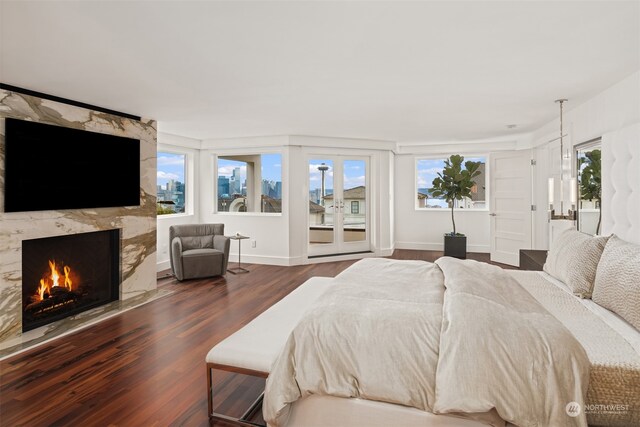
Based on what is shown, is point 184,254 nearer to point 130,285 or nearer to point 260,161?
point 130,285

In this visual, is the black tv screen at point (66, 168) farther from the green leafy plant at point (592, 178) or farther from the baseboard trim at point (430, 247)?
the baseboard trim at point (430, 247)

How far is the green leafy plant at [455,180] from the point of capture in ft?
22.2

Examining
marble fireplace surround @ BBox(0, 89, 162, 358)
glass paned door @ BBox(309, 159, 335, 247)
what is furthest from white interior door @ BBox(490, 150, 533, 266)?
marble fireplace surround @ BBox(0, 89, 162, 358)

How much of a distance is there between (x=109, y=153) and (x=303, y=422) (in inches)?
148

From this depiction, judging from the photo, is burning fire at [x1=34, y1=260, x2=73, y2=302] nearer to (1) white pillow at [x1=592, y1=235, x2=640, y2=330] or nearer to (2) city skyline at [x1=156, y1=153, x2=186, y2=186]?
(2) city skyline at [x1=156, y1=153, x2=186, y2=186]

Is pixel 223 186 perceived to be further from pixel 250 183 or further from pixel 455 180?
pixel 455 180

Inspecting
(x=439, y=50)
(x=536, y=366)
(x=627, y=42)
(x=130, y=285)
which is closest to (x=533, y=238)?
(x=627, y=42)

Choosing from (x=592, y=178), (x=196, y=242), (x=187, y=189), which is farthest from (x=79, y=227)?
(x=592, y=178)

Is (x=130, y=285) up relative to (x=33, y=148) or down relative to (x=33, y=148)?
down

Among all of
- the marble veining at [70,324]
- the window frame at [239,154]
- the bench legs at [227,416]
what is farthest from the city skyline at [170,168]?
the bench legs at [227,416]

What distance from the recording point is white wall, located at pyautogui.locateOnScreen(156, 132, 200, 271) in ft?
19.3

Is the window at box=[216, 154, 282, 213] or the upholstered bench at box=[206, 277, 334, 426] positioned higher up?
the window at box=[216, 154, 282, 213]

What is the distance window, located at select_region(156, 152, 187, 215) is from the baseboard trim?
15.7ft

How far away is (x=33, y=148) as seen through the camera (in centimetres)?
329
